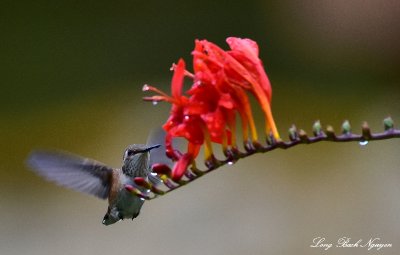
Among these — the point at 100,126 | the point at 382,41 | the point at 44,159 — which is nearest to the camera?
the point at 44,159

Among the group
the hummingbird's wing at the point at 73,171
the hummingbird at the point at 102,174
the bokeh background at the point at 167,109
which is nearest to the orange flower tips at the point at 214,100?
the hummingbird at the point at 102,174

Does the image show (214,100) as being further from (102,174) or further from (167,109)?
(167,109)

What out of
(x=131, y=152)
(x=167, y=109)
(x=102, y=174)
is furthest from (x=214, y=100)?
(x=167, y=109)

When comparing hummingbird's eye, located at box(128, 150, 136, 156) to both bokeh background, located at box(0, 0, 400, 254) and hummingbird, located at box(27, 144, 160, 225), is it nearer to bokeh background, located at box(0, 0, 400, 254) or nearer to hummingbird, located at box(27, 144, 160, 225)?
hummingbird, located at box(27, 144, 160, 225)

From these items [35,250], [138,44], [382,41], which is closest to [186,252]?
[35,250]

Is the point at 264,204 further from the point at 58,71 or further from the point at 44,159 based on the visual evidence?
the point at 44,159

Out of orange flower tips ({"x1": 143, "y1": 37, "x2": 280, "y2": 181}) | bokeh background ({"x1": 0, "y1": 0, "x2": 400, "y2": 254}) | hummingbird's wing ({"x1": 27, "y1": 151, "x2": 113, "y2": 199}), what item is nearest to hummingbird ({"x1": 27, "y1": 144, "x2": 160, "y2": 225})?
hummingbird's wing ({"x1": 27, "y1": 151, "x2": 113, "y2": 199})
